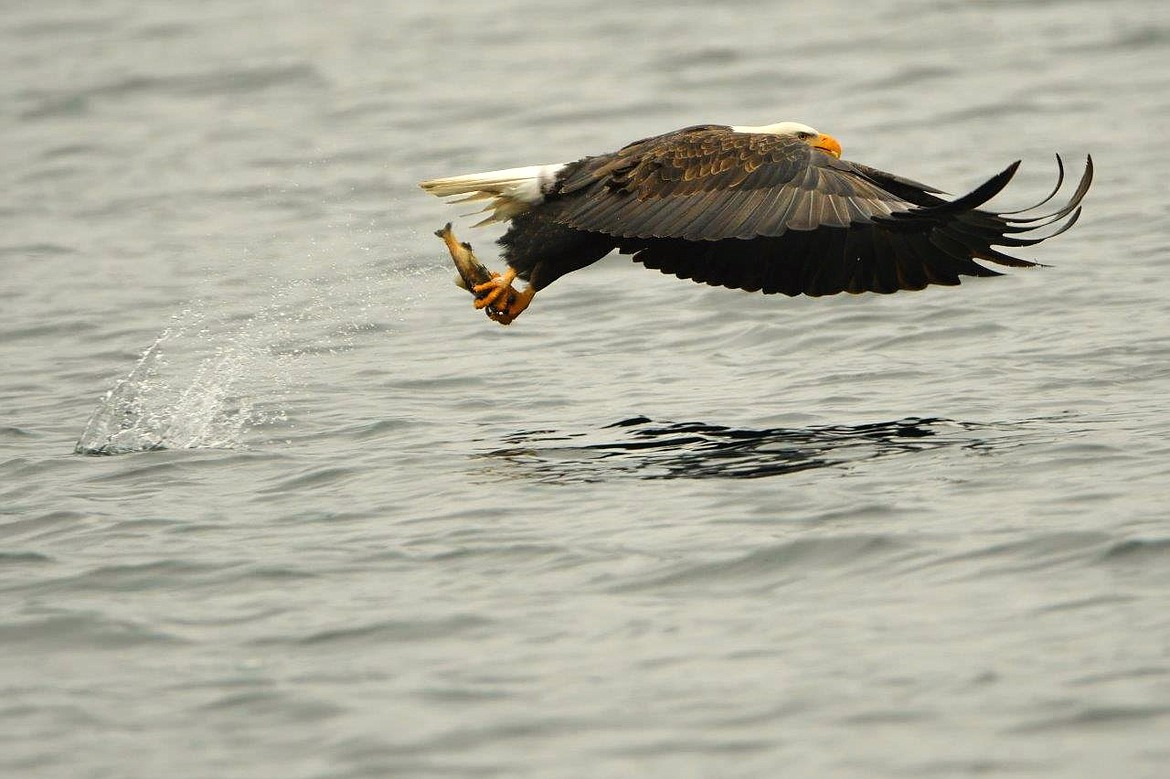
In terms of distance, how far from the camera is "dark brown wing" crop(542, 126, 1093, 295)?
20.3 feet

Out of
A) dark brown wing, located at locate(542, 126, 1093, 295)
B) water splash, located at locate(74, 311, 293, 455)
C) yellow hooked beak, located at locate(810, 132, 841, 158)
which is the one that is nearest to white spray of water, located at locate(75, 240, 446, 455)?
water splash, located at locate(74, 311, 293, 455)

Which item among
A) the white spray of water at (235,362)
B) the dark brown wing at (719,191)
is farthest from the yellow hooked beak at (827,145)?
the white spray of water at (235,362)

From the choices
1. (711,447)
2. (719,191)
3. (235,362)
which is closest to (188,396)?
(235,362)

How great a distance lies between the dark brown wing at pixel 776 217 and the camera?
6.18m

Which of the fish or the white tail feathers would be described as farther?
the fish

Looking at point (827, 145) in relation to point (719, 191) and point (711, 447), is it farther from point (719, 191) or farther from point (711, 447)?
point (711, 447)

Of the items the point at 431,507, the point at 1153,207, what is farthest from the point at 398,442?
the point at 1153,207

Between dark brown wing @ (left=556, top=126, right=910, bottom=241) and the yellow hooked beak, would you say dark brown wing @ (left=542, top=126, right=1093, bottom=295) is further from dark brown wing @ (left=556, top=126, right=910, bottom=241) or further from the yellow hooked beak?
the yellow hooked beak

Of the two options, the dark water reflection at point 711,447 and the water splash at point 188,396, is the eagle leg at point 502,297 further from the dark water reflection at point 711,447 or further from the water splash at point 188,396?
the water splash at point 188,396

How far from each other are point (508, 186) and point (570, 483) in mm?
1286

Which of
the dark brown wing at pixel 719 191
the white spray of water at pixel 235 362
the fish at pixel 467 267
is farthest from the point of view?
the white spray of water at pixel 235 362

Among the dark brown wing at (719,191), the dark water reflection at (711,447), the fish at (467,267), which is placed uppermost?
the dark brown wing at (719,191)

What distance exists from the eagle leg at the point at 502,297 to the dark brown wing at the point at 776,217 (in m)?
0.39

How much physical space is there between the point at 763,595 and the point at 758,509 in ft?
2.39
